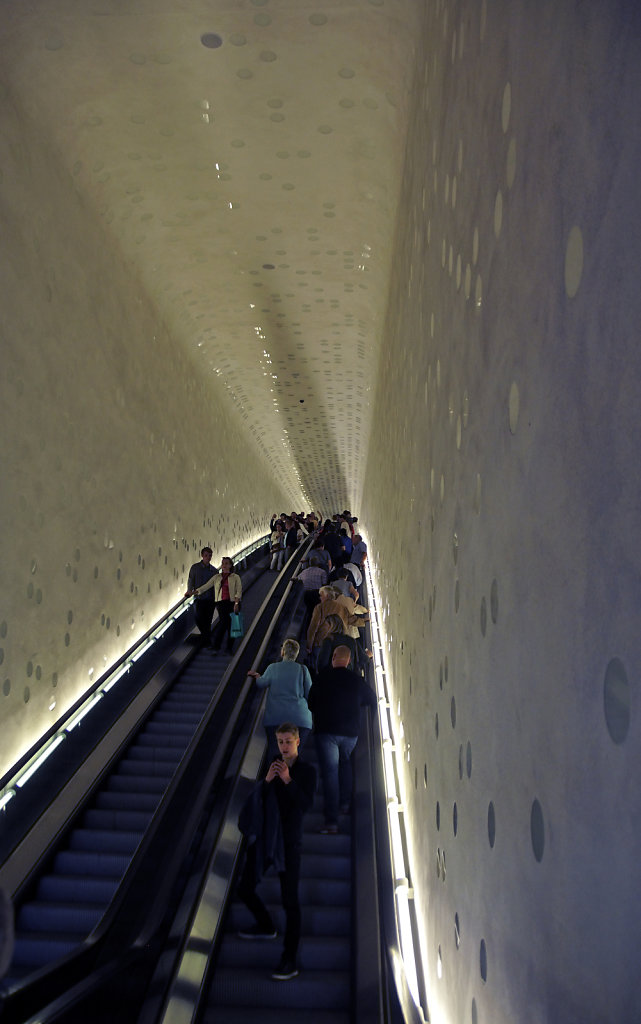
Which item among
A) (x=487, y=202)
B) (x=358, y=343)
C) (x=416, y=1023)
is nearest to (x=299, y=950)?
(x=416, y=1023)

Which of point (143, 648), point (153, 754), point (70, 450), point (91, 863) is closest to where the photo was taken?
point (91, 863)

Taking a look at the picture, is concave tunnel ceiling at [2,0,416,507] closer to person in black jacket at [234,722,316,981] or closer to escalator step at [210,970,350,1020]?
person in black jacket at [234,722,316,981]

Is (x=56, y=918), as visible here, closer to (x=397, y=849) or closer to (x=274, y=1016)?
(x=274, y=1016)

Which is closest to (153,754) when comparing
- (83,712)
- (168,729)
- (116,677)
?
(168,729)

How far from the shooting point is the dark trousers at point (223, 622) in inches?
444

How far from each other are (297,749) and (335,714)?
3.90 ft

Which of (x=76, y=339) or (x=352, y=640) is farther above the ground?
(x=76, y=339)

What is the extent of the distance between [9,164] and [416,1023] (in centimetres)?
692

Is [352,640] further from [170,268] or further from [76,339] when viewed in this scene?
[170,268]

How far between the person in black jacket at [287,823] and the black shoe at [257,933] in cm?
38

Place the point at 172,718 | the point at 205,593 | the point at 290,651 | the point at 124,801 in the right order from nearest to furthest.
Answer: the point at 290,651 → the point at 124,801 → the point at 172,718 → the point at 205,593

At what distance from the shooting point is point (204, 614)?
11766 mm

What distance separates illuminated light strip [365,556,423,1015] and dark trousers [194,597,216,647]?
3023 millimetres

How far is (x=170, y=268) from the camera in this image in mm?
11688
